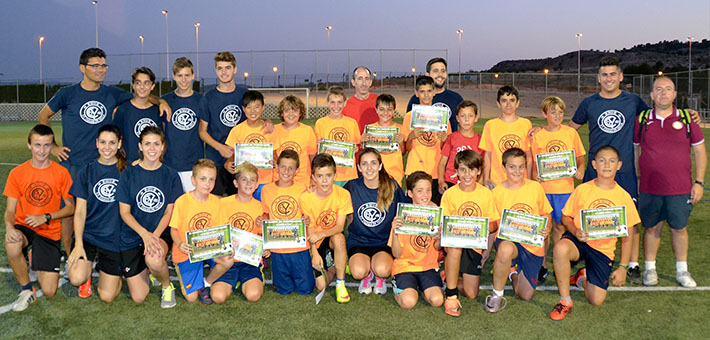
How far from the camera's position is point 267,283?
18.4 feet

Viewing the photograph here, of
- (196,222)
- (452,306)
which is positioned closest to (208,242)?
(196,222)

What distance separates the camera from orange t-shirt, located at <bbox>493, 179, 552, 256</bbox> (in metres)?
4.99

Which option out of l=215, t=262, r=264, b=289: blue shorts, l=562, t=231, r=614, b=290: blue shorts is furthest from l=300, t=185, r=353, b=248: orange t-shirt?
l=562, t=231, r=614, b=290: blue shorts

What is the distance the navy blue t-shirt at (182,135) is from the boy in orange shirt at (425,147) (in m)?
2.50

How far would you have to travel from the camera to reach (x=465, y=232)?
477 cm

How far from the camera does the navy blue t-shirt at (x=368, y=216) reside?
548 cm

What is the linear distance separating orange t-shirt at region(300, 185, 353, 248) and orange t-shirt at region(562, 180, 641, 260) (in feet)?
7.05

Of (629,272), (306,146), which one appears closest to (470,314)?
(629,272)

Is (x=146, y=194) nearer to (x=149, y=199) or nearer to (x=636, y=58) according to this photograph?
(x=149, y=199)

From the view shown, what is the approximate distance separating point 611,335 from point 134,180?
4352 mm

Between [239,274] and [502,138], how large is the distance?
311cm

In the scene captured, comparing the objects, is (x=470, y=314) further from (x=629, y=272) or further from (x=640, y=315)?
(x=629, y=272)

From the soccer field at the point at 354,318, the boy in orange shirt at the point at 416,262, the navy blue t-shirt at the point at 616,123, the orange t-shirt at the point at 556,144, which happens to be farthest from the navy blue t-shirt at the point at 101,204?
the navy blue t-shirt at the point at 616,123

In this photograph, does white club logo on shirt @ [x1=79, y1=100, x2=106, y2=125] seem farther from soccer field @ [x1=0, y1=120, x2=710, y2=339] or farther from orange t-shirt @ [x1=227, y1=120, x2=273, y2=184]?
soccer field @ [x1=0, y1=120, x2=710, y2=339]
